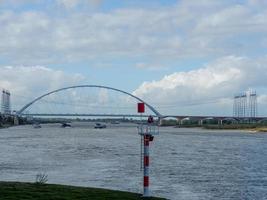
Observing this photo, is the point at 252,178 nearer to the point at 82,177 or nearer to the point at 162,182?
the point at 162,182

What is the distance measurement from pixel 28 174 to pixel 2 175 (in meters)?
1.69

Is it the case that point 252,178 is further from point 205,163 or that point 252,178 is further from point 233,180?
point 205,163

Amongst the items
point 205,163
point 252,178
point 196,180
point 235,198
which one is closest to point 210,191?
point 235,198

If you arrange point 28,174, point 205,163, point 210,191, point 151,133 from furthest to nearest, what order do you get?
point 205,163 → point 28,174 → point 210,191 → point 151,133

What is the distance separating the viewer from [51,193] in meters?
19.2

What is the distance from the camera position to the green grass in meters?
18.1

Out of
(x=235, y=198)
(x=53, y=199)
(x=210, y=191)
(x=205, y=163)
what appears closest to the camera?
(x=53, y=199)

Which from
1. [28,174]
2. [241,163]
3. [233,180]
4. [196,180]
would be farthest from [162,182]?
[241,163]

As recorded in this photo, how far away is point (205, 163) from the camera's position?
4369 cm

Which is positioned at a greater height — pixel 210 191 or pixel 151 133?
pixel 151 133

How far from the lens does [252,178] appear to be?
32875mm

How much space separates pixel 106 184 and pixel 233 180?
787 cm

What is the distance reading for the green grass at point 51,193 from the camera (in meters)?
18.1

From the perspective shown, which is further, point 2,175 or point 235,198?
point 2,175
